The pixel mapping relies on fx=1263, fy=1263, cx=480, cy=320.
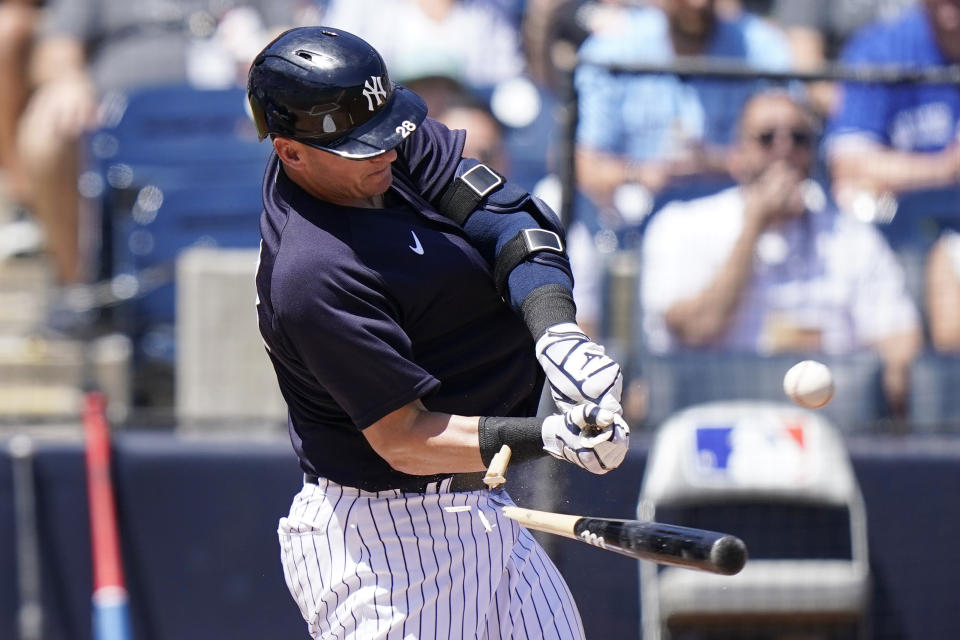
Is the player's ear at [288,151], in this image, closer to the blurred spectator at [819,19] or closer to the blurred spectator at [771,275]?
the blurred spectator at [771,275]

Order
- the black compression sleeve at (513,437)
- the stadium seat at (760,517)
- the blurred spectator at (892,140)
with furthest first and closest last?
1. the blurred spectator at (892,140)
2. the stadium seat at (760,517)
3. the black compression sleeve at (513,437)

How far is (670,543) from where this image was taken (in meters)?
2.17

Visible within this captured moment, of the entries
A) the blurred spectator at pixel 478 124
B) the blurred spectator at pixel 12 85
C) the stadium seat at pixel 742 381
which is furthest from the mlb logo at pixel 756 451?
the blurred spectator at pixel 12 85

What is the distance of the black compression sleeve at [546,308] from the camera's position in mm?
2279

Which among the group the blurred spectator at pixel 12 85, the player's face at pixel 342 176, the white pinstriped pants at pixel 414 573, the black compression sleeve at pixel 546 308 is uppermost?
the blurred spectator at pixel 12 85

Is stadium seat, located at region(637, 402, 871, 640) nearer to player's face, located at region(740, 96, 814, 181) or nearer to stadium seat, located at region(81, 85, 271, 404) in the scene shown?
player's face, located at region(740, 96, 814, 181)

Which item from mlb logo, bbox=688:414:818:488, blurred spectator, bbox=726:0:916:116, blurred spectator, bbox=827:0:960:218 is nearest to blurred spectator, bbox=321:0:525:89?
blurred spectator, bbox=726:0:916:116

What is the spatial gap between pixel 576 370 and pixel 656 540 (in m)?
0.34

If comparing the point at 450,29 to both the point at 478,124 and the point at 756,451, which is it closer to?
the point at 478,124

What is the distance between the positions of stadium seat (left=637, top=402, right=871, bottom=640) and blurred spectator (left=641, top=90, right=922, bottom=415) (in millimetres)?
314

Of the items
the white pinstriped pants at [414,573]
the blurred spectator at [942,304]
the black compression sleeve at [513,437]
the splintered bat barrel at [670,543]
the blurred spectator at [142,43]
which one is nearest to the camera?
the splintered bat barrel at [670,543]

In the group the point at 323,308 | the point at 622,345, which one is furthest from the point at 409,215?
the point at 622,345

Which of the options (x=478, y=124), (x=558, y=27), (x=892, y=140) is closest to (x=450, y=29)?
(x=558, y=27)

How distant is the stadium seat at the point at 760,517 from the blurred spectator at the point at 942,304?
568 millimetres
